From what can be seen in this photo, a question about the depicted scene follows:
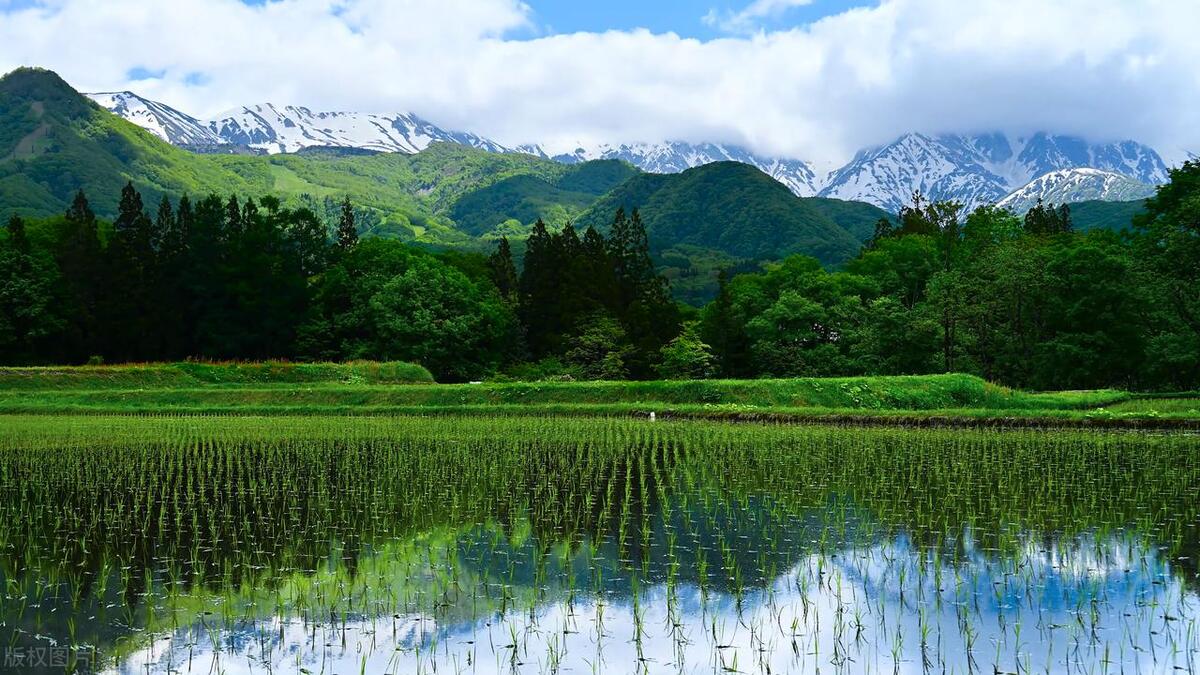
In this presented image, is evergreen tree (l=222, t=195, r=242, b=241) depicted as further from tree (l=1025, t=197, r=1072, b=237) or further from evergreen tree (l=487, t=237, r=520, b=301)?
tree (l=1025, t=197, r=1072, b=237)

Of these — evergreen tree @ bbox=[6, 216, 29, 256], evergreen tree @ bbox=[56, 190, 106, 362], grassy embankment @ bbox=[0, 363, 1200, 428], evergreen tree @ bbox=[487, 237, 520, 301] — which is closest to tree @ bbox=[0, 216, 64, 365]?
evergreen tree @ bbox=[6, 216, 29, 256]

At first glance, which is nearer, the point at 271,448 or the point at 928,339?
the point at 271,448

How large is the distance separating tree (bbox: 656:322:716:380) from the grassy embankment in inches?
1001

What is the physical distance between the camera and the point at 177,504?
50.8 ft

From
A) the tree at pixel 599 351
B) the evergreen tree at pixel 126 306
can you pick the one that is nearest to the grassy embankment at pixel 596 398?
the evergreen tree at pixel 126 306

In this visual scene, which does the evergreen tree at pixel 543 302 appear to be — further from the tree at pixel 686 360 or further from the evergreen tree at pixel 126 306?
the evergreen tree at pixel 126 306

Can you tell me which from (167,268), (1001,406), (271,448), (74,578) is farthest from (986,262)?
(167,268)

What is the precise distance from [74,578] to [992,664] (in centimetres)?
1054

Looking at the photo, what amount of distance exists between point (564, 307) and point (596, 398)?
107 feet

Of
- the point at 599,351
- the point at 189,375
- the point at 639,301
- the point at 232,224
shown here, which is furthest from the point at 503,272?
the point at 189,375

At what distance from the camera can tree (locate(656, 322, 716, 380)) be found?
223 ft

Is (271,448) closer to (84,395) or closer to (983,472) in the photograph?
(983,472)

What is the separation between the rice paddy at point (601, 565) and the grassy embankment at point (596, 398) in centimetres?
1408

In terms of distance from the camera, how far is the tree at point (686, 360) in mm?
68062
